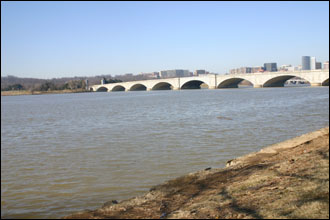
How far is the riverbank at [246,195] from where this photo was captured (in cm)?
392

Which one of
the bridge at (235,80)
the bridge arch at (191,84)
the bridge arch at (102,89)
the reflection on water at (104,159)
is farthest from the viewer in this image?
the bridge arch at (102,89)

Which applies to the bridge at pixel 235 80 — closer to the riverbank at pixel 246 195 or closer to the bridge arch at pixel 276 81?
the bridge arch at pixel 276 81

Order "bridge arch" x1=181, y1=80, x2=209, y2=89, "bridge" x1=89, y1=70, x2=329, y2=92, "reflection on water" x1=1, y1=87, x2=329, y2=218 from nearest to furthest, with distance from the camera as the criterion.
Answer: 1. "reflection on water" x1=1, y1=87, x2=329, y2=218
2. "bridge" x1=89, y1=70, x2=329, y2=92
3. "bridge arch" x1=181, y1=80, x2=209, y2=89

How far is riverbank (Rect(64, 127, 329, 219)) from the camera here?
3.92 meters

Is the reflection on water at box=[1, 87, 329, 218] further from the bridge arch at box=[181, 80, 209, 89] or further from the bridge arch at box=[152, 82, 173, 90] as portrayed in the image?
the bridge arch at box=[152, 82, 173, 90]

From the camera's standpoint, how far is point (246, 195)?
15.2 feet

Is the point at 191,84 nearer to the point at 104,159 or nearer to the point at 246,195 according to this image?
the point at 104,159

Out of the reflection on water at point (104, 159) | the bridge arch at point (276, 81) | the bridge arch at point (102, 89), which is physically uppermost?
the bridge arch at point (102, 89)

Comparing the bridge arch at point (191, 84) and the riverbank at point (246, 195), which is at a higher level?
the bridge arch at point (191, 84)

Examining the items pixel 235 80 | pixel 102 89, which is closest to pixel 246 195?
pixel 235 80

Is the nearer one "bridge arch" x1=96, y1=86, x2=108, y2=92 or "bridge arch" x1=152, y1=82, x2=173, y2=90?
"bridge arch" x1=152, y1=82, x2=173, y2=90

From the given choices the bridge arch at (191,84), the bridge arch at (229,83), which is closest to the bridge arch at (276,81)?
the bridge arch at (229,83)

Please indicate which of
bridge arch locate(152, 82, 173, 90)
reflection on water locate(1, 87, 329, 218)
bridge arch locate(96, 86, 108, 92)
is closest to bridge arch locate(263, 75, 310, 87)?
bridge arch locate(152, 82, 173, 90)

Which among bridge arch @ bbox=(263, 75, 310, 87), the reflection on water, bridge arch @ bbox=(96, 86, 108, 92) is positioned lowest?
the reflection on water
